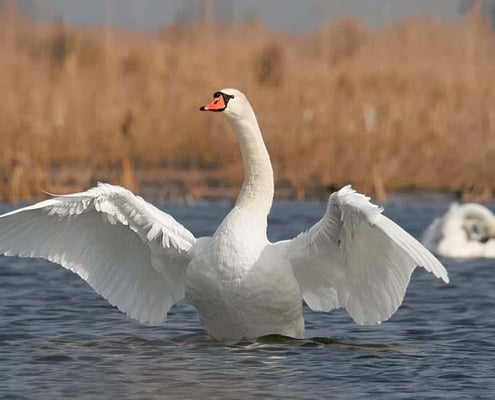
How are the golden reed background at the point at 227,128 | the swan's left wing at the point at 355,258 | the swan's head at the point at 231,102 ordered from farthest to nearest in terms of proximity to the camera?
1. the golden reed background at the point at 227,128
2. the swan's head at the point at 231,102
3. the swan's left wing at the point at 355,258

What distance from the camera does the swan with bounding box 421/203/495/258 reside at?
13.4 metres

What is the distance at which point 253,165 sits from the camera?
7914mm

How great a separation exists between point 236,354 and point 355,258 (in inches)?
36.9

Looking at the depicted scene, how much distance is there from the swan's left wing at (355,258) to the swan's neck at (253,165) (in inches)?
14.6

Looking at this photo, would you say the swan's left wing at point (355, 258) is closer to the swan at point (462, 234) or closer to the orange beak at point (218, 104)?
the orange beak at point (218, 104)

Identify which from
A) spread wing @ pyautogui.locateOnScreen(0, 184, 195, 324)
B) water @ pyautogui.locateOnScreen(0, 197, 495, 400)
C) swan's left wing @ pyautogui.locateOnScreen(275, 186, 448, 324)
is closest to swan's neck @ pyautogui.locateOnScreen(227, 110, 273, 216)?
swan's left wing @ pyautogui.locateOnScreen(275, 186, 448, 324)

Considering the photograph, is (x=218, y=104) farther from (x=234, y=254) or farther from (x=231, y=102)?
(x=234, y=254)

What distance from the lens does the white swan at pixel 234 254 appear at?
7.38 metres

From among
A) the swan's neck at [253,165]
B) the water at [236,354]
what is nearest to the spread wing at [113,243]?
the water at [236,354]

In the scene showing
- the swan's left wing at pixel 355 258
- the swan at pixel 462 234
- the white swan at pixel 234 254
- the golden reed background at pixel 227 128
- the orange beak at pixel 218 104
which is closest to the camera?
the swan's left wing at pixel 355 258

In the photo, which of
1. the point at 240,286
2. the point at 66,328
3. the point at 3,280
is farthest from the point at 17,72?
the point at 240,286

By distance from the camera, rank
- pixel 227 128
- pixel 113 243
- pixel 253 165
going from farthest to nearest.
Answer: pixel 227 128, pixel 113 243, pixel 253 165

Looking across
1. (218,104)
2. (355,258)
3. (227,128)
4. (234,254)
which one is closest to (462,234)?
(227,128)

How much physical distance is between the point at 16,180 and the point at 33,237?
8.16 m
